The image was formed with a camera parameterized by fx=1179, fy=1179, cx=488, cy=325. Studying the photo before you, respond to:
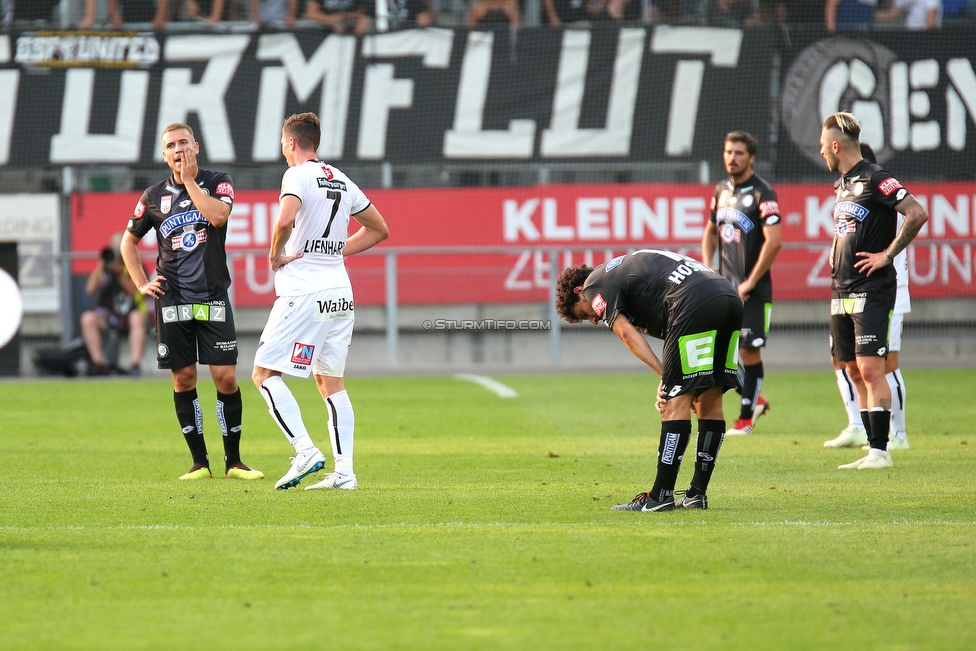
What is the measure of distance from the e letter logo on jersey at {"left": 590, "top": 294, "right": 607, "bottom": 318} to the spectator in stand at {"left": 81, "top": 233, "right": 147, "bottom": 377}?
1264cm

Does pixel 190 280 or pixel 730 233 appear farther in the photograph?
pixel 730 233

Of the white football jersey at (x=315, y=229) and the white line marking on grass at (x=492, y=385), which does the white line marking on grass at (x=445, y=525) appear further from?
the white line marking on grass at (x=492, y=385)

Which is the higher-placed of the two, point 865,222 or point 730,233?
point 865,222

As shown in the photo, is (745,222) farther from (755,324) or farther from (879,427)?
(879,427)

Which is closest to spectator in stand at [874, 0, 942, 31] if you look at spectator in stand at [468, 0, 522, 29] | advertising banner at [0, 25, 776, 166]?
advertising banner at [0, 25, 776, 166]

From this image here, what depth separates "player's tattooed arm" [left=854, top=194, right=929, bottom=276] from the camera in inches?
304

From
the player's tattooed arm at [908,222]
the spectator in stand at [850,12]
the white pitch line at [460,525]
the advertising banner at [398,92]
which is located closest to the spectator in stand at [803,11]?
the spectator in stand at [850,12]

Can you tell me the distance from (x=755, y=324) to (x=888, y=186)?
2481 millimetres

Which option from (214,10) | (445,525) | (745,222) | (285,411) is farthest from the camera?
(214,10)

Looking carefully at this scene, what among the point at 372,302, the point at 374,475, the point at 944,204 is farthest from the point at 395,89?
the point at 374,475

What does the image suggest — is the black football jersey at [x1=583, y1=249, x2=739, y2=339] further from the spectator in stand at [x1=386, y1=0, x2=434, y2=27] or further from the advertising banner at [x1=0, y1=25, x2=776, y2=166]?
the spectator in stand at [x1=386, y1=0, x2=434, y2=27]

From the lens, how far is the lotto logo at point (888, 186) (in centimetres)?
793

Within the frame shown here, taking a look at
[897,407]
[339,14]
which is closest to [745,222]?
[897,407]

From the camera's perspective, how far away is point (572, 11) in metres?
21.2
